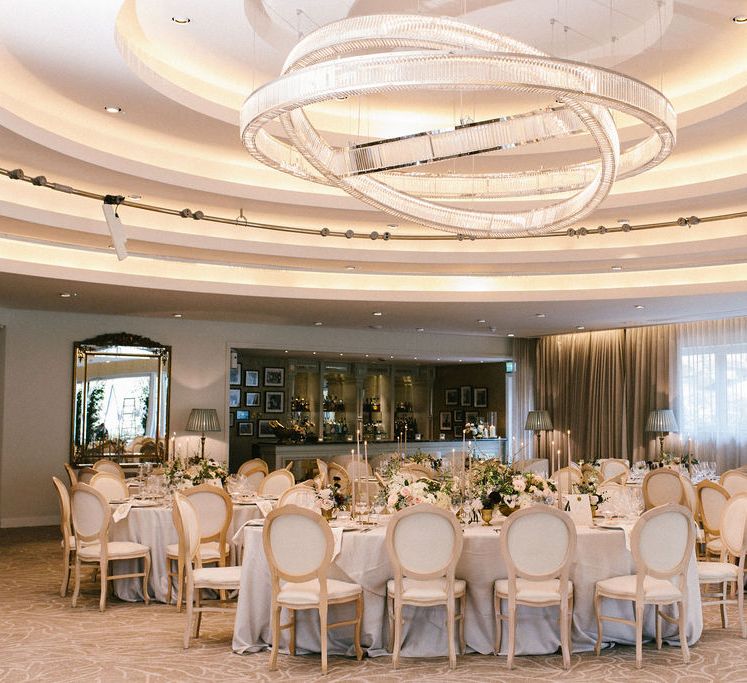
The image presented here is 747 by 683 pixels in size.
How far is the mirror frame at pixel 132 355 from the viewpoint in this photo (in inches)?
522

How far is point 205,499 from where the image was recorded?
25.9 feet

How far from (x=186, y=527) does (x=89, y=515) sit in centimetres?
158

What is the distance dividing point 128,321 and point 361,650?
28.4ft

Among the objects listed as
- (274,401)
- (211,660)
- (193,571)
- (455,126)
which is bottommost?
(211,660)

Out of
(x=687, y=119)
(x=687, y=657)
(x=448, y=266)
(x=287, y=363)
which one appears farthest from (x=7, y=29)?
(x=287, y=363)

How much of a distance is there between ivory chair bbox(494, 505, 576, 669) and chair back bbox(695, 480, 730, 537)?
332 cm

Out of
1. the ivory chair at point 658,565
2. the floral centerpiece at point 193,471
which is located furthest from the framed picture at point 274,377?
the ivory chair at point 658,565

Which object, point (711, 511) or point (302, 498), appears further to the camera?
point (711, 511)

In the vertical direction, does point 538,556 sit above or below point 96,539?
above

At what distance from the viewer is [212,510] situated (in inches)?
312

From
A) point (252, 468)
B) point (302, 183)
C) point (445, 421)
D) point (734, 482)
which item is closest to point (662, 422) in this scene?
point (734, 482)

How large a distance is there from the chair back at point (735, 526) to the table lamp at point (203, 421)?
8215mm

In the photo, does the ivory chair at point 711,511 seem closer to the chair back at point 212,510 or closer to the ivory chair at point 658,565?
the ivory chair at point 658,565

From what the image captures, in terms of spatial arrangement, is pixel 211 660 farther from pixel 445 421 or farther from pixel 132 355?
pixel 445 421
